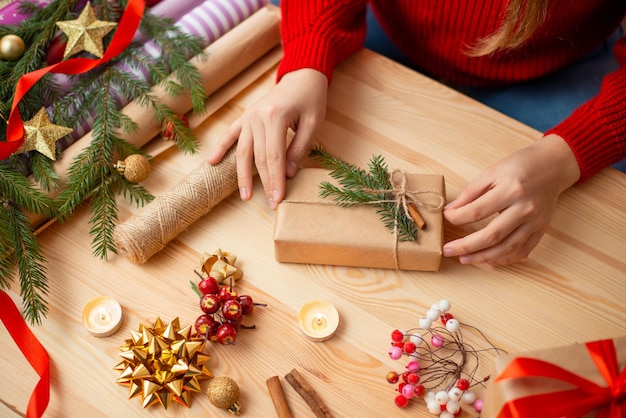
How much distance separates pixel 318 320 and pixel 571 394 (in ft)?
1.25

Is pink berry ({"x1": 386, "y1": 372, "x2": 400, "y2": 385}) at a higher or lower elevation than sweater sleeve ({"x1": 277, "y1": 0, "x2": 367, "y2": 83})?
lower

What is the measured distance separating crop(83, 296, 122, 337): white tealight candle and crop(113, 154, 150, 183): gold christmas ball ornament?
0.22 metres

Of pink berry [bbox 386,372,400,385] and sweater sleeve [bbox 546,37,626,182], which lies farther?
sweater sleeve [bbox 546,37,626,182]

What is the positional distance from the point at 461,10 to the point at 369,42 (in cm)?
34

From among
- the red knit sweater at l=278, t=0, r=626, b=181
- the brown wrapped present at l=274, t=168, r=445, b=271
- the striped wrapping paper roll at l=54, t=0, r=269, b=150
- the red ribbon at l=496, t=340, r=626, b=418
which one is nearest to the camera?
the red ribbon at l=496, t=340, r=626, b=418

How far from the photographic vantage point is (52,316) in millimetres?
880

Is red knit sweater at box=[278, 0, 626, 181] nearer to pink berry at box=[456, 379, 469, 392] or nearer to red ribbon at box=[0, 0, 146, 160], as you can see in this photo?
red ribbon at box=[0, 0, 146, 160]

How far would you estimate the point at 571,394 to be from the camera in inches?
24.2

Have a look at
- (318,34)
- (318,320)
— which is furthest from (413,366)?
(318,34)

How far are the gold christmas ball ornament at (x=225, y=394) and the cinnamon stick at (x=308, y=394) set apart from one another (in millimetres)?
82

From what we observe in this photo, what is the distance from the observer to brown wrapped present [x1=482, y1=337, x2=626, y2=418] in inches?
23.9

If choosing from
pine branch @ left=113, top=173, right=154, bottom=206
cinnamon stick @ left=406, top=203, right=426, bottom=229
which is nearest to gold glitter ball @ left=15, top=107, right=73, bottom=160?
pine branch @ left=113, top=173, right=154, bottom=206

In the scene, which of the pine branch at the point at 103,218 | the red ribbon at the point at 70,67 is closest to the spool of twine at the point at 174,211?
the pine branch at the point at 103,218

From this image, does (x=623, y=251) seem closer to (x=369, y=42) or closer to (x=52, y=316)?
(x=369, y=42)
